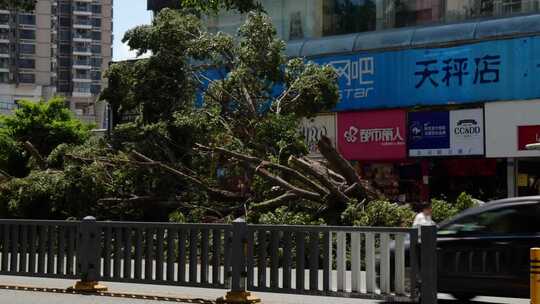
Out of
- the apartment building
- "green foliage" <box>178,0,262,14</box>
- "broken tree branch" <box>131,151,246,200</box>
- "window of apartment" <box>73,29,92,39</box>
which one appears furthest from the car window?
"window of apartment" <box>73,29,92,39</box>

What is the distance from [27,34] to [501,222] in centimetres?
11757

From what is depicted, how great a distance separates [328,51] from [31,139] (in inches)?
468

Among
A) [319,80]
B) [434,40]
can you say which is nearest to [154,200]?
[319,80]

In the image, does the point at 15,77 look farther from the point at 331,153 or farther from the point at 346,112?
the point at 331,153

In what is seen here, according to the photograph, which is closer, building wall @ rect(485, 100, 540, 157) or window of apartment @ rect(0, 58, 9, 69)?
building wall @ rect(485, 100, 540, 157)

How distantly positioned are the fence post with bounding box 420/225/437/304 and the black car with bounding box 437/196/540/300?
92 centimetres

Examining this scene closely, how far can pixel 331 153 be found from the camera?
60.8ft

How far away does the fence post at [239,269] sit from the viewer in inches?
433

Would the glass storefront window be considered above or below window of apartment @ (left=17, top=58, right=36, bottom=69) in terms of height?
below

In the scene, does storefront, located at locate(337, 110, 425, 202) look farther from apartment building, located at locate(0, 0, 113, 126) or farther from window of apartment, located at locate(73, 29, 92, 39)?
window of apartment, located at locate(73, 29, 92, 39)

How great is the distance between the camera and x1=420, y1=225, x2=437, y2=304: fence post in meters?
9.94

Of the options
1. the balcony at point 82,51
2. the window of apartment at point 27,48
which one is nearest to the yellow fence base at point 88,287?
the window of apartment at point 27,48

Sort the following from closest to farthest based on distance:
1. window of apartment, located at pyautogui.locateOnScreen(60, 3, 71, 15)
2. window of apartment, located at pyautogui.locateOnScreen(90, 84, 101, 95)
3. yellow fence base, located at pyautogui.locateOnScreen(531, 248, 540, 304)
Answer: yellow fence base, located at pyautogui.locateOnScreen(531, 248, 540, 304) → window of apartment, located at pyautogui.locateOnScreen(60, 3, 71, 15) → window of apartment, located at pyautogui.locateOnScreen(90, 84, 101, 95)

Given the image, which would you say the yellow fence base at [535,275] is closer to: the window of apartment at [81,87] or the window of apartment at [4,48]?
the window of apartment at [4,48]
